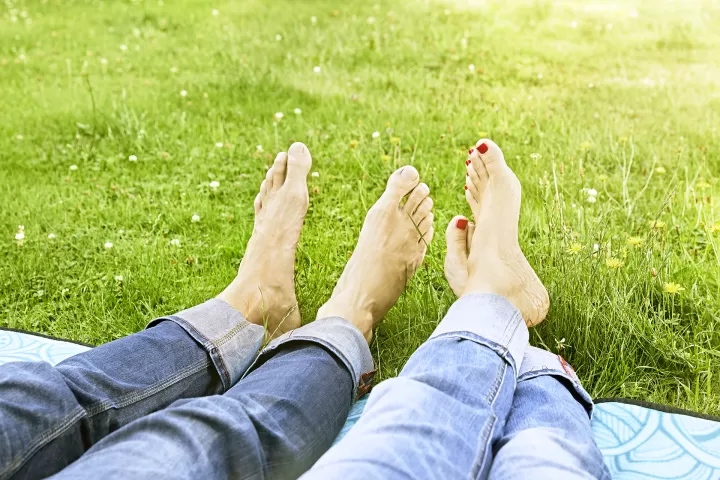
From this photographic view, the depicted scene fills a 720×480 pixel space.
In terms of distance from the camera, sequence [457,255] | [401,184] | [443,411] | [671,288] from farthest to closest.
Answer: [401,184] < [457,255] < [671,288] < [443,411]

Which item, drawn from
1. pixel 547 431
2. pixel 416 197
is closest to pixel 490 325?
pixel 547 431

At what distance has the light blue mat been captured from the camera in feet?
4.11

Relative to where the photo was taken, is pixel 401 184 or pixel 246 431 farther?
pixel 401 184

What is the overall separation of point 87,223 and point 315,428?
1.58m

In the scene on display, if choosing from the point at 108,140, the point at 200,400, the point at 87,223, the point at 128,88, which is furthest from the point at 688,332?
the point at 128,88

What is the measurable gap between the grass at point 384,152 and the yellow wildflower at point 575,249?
0.02m

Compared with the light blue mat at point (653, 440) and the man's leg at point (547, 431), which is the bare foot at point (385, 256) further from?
the man's leg at point (547, 431)

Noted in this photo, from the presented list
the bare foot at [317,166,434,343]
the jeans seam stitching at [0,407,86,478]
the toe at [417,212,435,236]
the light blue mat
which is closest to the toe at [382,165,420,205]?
the bare foot at [317,166,434,343]

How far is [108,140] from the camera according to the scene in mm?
2959

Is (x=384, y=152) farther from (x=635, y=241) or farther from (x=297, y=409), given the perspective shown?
(x=297, y=409)

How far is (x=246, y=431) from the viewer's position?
39.7 inches

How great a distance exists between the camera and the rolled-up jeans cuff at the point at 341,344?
133 cm

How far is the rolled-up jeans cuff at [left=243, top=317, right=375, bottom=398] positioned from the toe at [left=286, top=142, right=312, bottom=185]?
69 centimetres

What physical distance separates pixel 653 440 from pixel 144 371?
105 cm
